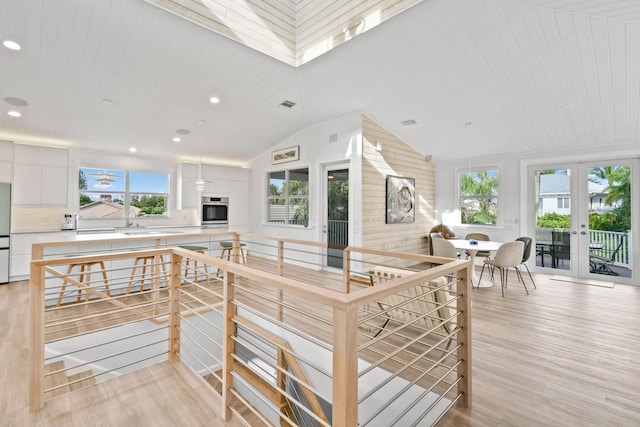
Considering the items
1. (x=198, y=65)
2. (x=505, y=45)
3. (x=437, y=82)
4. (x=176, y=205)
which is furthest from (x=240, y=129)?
(x=505, y=45)

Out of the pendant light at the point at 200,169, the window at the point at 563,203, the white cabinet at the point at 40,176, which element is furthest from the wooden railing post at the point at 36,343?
the window at the point at 563,203

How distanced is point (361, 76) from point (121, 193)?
5771mm

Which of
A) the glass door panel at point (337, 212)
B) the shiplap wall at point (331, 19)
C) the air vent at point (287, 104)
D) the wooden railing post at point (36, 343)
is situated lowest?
the wooden railing post at point (36, 343)

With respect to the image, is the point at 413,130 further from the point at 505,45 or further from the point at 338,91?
the point at 505,45

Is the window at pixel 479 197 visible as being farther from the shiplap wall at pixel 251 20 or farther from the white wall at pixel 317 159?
the shiplap wall at pixel 251 20

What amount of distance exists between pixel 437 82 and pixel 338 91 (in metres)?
1.48

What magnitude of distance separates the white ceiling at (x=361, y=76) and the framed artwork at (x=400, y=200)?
3.15ft

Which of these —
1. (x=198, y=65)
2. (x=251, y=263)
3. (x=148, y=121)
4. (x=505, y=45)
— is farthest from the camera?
(x=251, y=263)

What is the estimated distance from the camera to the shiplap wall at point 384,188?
5.48 metres

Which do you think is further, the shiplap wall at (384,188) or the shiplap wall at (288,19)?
the shiplap wall at (384,188)

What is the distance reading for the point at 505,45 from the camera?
341 centimetres

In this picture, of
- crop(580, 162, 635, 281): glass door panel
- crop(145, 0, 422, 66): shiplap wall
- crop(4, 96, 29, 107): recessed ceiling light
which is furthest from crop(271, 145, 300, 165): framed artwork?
crop(580, 162, 635, 281): glass door panel

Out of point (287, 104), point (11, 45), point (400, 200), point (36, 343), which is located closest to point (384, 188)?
point (400, 200)

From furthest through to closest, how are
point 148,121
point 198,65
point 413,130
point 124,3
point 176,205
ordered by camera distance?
point 176,205
point 413,130
point 148,121
point 198,65
point 124,3
